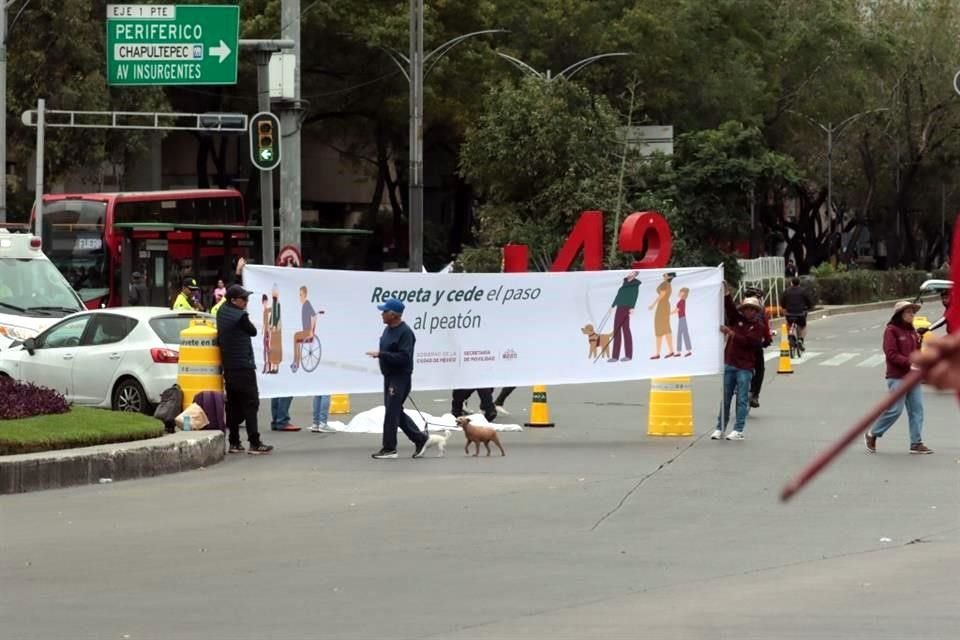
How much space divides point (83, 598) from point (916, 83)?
66.3m

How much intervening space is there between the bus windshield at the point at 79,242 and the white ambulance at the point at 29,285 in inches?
483

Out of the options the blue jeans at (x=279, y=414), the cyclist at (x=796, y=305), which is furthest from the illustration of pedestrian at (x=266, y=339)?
the cyclist at (x=796, y=305)

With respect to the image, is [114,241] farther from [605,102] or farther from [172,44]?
[605,102]

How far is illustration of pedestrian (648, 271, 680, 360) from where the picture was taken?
19906mm

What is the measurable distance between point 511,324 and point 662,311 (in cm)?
178

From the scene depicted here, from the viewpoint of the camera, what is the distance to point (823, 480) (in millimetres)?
15016

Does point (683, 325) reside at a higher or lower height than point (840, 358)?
higher

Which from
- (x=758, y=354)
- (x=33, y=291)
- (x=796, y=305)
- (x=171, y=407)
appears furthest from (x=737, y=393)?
(x=796, y=305)

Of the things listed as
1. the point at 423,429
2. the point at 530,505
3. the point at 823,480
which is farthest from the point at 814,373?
the point at 530,505

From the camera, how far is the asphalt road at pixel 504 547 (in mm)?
8641

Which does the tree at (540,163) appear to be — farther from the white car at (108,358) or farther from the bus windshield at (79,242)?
the white car at (108,358)

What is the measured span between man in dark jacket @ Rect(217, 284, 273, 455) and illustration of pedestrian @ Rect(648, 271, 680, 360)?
4911 mm

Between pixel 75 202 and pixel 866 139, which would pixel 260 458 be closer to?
pixel 75 202

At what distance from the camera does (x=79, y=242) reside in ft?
126
